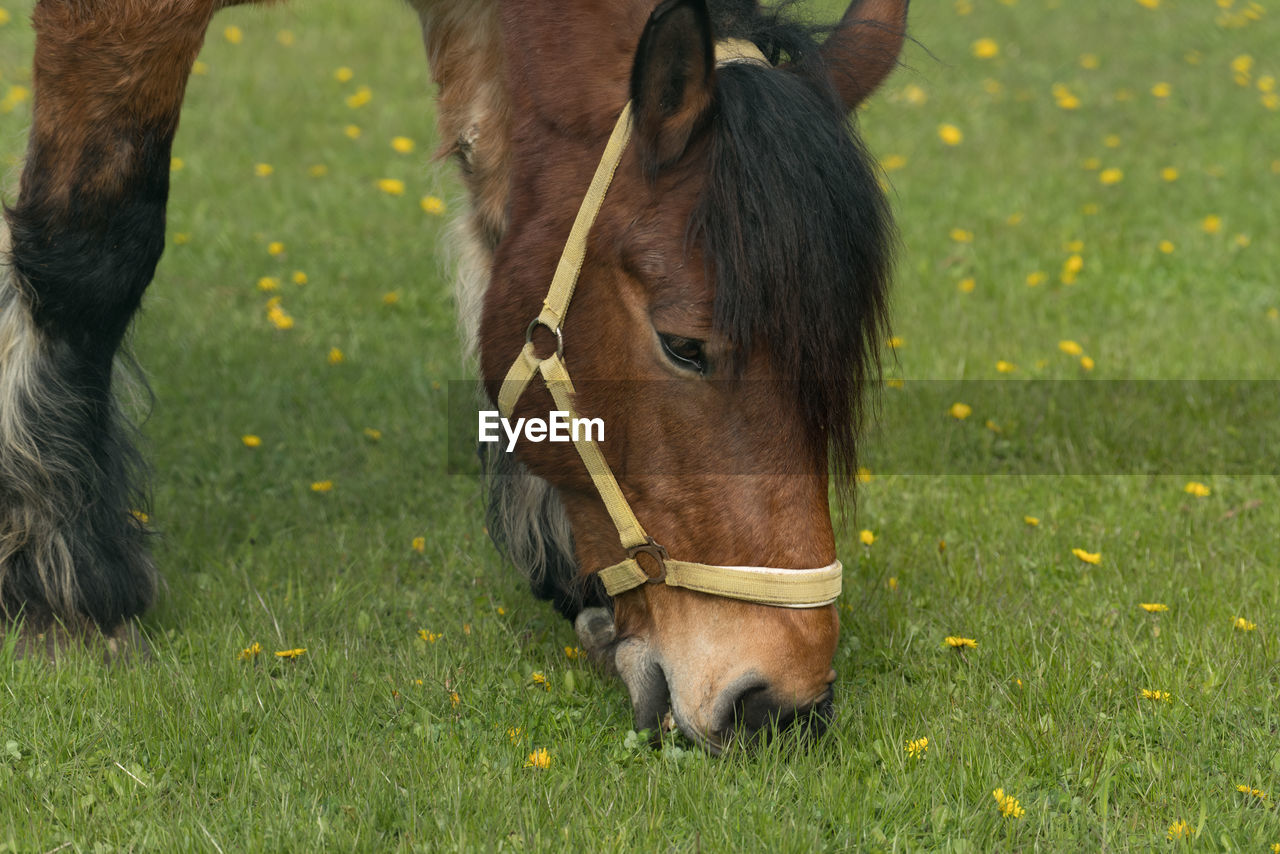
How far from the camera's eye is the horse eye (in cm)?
247

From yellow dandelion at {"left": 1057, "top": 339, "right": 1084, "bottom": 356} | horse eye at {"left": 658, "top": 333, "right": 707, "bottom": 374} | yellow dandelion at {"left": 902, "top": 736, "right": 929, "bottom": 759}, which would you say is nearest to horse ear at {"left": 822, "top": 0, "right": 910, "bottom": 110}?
horse eye at {"left": 658, "top": 333, "right": 707, "bottom": 374}

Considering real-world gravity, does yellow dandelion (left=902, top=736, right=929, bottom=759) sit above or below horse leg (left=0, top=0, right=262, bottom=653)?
below

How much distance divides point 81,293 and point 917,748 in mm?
2291

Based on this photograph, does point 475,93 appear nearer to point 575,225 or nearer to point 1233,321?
point 575,225

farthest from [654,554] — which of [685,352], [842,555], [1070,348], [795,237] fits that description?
[1070,348]

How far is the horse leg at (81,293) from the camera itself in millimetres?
2928

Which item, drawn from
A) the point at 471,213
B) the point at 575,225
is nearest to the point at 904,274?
the point at 471,213

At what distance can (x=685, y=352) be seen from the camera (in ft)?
8.15

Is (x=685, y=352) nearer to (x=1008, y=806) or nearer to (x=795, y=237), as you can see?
(x=795, y=237)

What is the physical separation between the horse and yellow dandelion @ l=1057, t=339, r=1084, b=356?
2.94m

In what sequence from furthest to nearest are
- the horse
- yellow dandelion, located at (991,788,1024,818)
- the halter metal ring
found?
the halter metal ring, yellow dandelion, located at (991,788,1024,818), the horse

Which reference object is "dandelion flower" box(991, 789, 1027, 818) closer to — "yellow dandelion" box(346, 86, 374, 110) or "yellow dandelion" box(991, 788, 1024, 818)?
"yellow dandelion" box(991, 788, 1024, 818)

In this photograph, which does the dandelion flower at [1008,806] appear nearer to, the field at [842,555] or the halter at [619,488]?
the field at [842,555]

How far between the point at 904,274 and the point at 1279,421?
7.79ft
